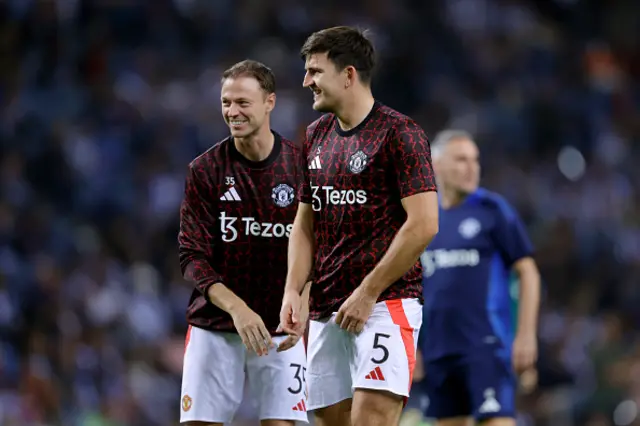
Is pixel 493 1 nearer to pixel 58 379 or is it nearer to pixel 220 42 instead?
pixel 220 42

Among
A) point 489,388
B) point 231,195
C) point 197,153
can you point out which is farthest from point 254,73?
point 197,153

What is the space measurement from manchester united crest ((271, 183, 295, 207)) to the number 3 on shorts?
109cm

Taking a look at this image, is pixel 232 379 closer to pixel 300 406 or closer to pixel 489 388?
pixel 300 406

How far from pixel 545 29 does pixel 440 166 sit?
8.52m

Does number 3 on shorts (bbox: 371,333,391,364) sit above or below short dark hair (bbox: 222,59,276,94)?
below

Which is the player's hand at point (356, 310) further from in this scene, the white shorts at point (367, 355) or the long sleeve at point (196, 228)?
the long sleeve at point (196, 228)

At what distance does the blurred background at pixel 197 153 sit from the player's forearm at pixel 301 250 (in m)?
4.76

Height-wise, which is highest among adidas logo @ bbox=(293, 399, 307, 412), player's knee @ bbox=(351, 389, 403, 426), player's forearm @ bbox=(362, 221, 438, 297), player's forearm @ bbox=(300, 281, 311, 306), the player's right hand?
player's forearm @ bbox=(362, 221, 438, 297)

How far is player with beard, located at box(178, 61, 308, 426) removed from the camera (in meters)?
5.64

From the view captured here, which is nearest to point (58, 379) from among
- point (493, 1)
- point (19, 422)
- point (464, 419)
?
point (19, 422)

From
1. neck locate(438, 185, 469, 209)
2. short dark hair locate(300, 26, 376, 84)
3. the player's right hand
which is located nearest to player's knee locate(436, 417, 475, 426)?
neck locate(438, 185, 469, 209)

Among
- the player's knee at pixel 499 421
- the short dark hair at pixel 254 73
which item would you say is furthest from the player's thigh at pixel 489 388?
the short dark hair at pixel 254 73

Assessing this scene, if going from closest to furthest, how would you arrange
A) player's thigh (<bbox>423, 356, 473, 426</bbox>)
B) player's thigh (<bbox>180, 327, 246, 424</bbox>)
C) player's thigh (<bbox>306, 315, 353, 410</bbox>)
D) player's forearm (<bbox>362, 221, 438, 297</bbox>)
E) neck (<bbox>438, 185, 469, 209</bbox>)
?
player's forearm (<bbox>362, 221, 438, 297</bbox>)
player's thigh (<bbox>306, 315, 353, 410</bbox>)
player's thigh (<bbox>180, 327, 246, 424</bbox>)
player's thigh (<bbox>423, 356, 473, 426</bbox>)
neck (<bbox>438, 185, 469, 209</bbox>)

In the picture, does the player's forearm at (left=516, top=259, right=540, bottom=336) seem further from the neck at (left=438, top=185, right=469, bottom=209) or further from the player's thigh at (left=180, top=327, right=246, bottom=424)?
the player's thigh at (left=180, top=327, right=246, bottom=424)
